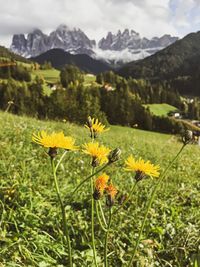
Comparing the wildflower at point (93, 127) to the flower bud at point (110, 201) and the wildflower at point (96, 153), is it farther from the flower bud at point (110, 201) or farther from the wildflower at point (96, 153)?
the flower bud at point (110, 201)

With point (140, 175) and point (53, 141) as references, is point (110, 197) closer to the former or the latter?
point (140, 175)

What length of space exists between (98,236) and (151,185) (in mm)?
2132

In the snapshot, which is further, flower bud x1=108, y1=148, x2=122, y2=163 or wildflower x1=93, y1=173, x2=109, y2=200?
wildflower x1=93, y1=173, x2=109, y2=200

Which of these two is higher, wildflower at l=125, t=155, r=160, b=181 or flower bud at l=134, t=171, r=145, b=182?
wildflower at l=125, t=155, r=160, b=181

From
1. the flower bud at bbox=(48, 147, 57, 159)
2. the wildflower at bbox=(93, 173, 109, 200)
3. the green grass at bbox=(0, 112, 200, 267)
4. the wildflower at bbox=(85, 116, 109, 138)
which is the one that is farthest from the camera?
the green grass at bbox=(0, 112, 200, 267)

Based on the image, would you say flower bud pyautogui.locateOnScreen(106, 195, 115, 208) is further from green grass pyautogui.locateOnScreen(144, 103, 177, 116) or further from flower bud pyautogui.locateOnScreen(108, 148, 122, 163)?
green grass pyautogui.locateOnScreen(144, 103, 177, 116)

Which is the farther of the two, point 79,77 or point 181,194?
point 79,77

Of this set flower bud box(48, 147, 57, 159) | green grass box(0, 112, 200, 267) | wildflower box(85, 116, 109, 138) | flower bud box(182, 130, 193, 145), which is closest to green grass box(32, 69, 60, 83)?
green grass box(0, 112, 200, 267)

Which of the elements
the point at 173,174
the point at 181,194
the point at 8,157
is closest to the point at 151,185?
the point at 181,194

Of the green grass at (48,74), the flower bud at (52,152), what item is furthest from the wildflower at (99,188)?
the green grass at (48,74)

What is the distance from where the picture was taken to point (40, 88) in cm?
9325

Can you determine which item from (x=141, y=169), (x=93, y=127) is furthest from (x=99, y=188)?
(x=93, y=127)

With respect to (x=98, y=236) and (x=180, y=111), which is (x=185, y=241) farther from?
(x=180, y=111)

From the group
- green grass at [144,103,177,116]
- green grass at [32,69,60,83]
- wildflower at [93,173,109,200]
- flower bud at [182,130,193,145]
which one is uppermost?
green grass at [32,69,60,83]
